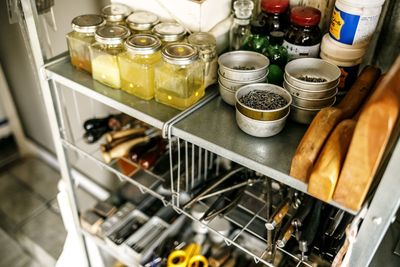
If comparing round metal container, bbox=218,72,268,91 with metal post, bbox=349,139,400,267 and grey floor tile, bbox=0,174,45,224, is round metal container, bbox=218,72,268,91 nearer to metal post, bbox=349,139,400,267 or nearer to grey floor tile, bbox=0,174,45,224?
metal post, bbox=349,139,400,267

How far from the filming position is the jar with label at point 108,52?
914mm

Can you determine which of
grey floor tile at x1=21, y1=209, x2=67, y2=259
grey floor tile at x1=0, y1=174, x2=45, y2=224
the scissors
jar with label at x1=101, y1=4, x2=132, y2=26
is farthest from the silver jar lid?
grey floor tile at x1=0, y1=174, x2=45, y2=224

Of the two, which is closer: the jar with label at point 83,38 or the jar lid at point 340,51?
the jar lid at point 340,51

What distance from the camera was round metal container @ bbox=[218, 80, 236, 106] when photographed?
857 mm

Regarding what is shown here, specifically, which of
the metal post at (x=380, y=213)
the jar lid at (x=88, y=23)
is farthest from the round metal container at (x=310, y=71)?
the jar lid at (x=88, y=23)

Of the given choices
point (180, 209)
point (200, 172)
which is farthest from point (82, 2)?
point (180, 209)

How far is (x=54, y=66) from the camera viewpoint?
40.4 inches

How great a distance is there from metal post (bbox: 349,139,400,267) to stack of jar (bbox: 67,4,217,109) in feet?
1.38

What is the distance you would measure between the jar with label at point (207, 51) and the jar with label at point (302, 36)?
161 millimetres

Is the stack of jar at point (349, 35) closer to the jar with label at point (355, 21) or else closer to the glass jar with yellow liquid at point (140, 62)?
the jar with label at point (355, 21)

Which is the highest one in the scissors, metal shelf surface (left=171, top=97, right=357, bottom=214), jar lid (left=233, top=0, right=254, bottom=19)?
jar lid (left=233, top=0, right=254, bottom=19)

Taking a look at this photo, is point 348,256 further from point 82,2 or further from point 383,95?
point 82,2

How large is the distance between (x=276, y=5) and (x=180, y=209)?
519 millimetres

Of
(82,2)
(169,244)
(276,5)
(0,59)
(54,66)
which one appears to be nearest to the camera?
(276,5)
